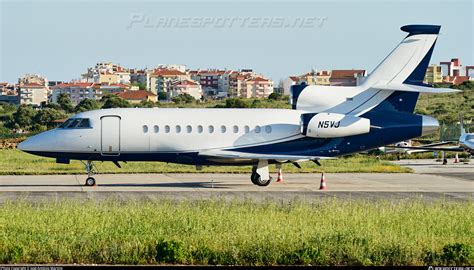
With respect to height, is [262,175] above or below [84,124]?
below

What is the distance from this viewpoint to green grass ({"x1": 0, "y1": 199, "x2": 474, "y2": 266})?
17422 millimetres

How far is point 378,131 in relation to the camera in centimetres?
3703

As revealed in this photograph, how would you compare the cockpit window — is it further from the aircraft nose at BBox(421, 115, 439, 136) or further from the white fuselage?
the aircraft nose at BBox(421, 115, 439, 136)

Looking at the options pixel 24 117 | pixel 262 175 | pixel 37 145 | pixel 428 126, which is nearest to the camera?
pixel 37 145

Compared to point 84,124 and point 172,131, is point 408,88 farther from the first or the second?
point 84,124

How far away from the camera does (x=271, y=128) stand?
3672 centimetres

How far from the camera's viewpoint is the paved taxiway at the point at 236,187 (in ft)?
105

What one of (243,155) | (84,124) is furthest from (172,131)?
(84,124)

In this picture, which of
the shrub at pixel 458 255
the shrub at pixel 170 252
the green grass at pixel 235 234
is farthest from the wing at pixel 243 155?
the shrub at pixel 458 255

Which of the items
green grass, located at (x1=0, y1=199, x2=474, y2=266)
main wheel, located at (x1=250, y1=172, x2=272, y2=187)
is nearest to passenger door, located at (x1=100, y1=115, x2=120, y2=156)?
main wheel, located at (x1=250, y1=172, x2=272, y2=187)

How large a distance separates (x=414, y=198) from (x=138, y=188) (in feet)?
33.2

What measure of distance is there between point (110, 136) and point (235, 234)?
17.5 meters

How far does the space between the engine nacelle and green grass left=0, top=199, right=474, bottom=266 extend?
1094 cm

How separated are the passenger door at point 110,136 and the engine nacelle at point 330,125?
7.06 m
